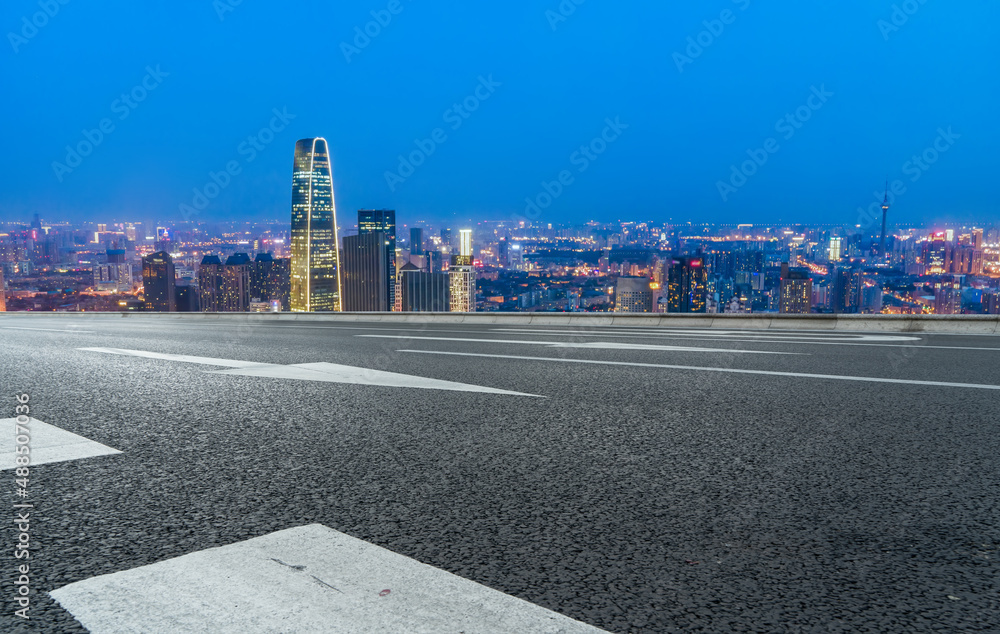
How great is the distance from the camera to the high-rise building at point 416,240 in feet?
402

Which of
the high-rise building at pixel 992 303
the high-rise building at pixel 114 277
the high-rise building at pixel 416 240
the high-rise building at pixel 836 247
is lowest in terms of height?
the high-rise building at pixel 992 303

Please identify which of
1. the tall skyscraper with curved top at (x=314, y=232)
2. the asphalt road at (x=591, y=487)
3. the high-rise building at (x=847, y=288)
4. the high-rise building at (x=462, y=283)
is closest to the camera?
the asphalt road at (x=591, y=487)

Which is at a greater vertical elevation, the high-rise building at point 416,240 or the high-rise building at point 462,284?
the high-rise building at point 416,240

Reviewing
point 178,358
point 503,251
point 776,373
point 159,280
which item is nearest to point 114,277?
point 159,280

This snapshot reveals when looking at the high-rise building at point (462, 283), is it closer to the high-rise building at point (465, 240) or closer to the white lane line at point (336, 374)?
the high-rise building at point (465, 240)

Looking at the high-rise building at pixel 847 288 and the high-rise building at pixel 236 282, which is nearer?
the high-rise building at pixel 847 288

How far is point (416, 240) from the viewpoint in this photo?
415ft

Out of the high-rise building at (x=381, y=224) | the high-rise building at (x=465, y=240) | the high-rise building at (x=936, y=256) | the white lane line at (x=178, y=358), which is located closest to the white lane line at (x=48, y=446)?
the white lane line at (x=178, y=358)

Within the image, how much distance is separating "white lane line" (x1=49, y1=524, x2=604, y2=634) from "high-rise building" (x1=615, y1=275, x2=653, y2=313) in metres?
23.4

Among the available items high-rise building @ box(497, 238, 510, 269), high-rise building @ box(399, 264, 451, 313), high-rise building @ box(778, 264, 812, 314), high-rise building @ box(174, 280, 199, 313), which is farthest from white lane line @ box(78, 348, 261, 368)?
high-rise building @ box(497, 238, 510, 269)

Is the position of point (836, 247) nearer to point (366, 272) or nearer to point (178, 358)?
point (178, 358)

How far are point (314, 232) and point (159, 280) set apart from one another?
161 feet

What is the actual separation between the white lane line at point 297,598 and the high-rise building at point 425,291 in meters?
37.5

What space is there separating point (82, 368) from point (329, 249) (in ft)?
320
